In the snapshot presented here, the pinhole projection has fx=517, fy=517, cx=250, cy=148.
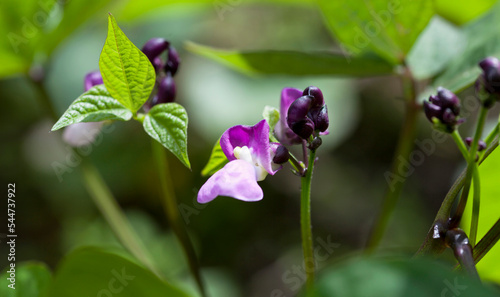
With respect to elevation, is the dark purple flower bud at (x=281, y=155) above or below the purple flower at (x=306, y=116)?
below

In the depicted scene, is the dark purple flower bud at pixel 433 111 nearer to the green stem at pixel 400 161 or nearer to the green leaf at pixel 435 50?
the green stem at pixel 400 161

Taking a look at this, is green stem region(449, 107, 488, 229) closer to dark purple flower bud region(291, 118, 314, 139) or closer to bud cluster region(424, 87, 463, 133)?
bud cluster region(424, 87, 463, 133)

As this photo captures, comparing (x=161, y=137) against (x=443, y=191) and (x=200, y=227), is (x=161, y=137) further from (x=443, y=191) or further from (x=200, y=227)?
(x=443, y=191)

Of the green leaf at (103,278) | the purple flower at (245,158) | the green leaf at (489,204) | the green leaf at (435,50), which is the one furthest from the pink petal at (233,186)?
the green leaf at (435,50)

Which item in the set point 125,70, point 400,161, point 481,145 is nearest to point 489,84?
point 481,145

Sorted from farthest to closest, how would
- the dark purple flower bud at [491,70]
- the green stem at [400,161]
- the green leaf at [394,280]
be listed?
the green stem at [400,161] → the dark purple flower bud at [491,70] → the green leaf at [394,280]

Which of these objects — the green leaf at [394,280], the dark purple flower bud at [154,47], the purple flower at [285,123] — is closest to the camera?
the green leaf at [394,280]
